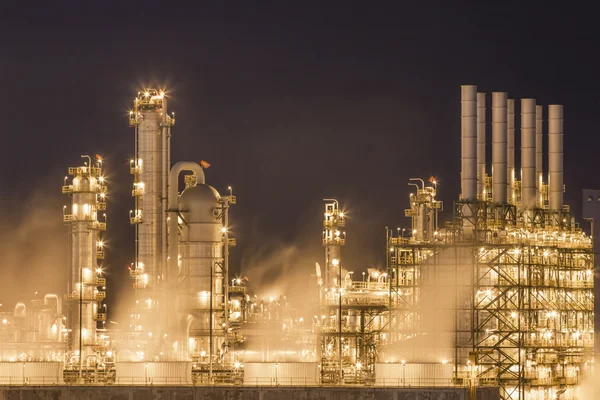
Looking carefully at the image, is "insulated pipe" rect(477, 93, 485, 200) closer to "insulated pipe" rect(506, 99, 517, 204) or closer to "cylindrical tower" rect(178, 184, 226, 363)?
"insulated pipe" rect(506, 99, 517, 204)

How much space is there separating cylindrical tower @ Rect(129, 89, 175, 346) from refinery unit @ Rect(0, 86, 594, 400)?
0.08m

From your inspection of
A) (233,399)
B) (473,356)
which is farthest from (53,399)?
(473,356)

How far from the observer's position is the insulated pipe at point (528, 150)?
80.5m

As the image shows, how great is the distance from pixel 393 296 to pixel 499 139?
32.2 feet

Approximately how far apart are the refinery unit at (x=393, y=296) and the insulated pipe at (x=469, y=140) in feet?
0.28

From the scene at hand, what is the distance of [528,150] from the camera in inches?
3174

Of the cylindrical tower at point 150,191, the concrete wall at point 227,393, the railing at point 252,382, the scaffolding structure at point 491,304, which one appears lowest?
the concrete wall at point 227,393

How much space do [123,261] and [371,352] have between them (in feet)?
134

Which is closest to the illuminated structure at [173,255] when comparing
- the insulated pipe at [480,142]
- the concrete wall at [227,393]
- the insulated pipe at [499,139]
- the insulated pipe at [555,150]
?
the concrete wall at [227,393]

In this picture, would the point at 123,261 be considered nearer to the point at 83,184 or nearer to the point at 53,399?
the point at 83,184

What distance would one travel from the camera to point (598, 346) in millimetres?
78125

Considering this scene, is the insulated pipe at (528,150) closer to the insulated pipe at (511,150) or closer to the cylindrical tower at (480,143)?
the insulated pipe at (511,150)

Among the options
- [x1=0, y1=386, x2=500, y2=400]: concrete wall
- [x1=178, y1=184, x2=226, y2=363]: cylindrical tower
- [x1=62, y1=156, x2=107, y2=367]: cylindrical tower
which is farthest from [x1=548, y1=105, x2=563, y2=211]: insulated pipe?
[x1=62, y1=156, x2=107, y2=367]: cylindrical tower

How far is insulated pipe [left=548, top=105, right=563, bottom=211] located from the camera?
81750 mm
